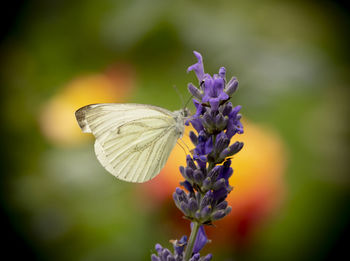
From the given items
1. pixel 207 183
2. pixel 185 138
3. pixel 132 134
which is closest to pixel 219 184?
pixel 207 183

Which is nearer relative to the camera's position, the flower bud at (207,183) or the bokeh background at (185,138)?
the flower bud at (207,183)

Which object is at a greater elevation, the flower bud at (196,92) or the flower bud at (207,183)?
the flower bud at (196,92)

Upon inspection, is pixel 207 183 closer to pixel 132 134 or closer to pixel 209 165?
pixel 209 165

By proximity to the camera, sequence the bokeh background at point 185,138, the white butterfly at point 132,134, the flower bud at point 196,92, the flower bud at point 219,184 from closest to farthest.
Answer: the flower bud at point 219,184 → the flower bud at point 196,92 → the white butterfly at point 132,134 → the bokeh background at point 185,138

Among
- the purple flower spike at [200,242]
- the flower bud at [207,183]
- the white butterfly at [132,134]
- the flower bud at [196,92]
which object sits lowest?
the purple flower spike at [200,242]

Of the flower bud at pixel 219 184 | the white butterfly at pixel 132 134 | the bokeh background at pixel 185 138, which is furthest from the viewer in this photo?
the bokeh background at pixel 185 138

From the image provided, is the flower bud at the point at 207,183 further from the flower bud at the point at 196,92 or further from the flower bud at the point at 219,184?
the flower bud at the point at 196,92

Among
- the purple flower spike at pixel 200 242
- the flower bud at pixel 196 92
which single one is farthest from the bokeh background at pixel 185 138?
the flower bud at pixel 196 92
